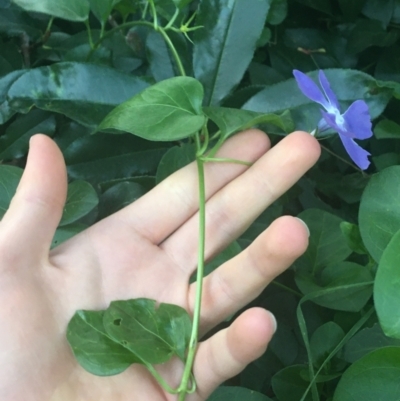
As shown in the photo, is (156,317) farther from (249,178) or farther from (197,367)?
(249,178)

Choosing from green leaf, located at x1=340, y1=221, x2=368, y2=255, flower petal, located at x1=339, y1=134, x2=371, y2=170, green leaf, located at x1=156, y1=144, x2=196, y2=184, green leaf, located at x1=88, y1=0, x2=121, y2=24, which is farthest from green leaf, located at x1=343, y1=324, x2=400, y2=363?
green leaf, located at x1=88, y1=0, x2=121, y2=24

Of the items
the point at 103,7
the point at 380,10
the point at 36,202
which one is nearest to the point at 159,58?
the point at 103,7

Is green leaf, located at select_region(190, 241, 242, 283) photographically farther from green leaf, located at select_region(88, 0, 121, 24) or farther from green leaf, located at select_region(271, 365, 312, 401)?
green leaf, located at select_region(88, 0, 121, 24)

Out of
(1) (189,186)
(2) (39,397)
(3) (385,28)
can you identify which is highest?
(3) (385,28)

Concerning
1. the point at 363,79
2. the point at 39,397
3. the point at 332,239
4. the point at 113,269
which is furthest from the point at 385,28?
the point at 39,397

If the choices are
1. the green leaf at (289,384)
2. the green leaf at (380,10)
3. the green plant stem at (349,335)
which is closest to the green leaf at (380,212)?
the green plant stem at (349,335)

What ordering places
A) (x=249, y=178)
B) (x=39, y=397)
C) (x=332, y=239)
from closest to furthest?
(x=39, y=397) → (x=249, y=178) → (x=332, y=239)
